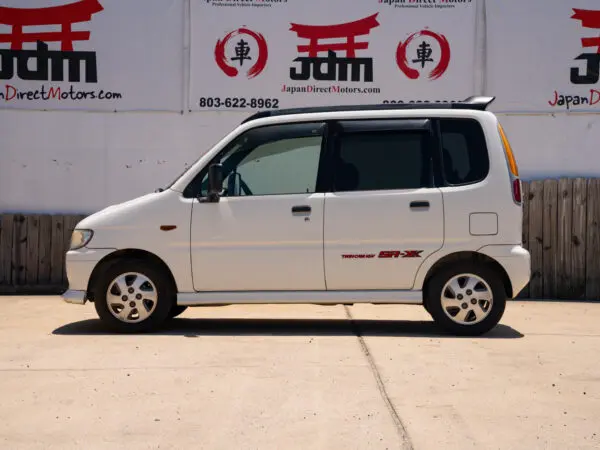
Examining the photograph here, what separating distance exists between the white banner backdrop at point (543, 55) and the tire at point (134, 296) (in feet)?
20.8

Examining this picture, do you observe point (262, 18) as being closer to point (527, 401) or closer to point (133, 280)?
point (133, 280)

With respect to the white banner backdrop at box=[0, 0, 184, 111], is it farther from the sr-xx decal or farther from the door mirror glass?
the sr-xx decal

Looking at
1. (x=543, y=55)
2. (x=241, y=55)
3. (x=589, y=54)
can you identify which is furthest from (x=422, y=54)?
(x=241, y=55)

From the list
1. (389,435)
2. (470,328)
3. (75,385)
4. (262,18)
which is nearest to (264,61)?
(262,18)

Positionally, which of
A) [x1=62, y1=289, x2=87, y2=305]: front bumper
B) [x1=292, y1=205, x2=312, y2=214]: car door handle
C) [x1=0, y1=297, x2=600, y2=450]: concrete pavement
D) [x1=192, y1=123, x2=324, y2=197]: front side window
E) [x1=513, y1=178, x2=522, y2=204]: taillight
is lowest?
[x1=0, y1=297, x2=600, y2=450]: concrete pavement

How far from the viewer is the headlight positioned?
853 centimetres

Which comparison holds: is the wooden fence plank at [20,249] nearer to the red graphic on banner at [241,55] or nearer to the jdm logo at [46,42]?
the jdm logo at [46,42]

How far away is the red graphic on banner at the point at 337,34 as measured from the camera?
1283 centimetres

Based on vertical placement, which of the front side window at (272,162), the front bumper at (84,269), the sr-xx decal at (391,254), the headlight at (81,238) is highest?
the front side window at (272,162)

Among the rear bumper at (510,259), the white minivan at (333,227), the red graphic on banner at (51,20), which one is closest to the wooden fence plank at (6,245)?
the red graphic on banner at (51,20)

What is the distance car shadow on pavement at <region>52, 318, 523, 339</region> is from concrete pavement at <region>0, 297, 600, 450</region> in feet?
0.09

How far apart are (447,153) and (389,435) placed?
409 centimetres

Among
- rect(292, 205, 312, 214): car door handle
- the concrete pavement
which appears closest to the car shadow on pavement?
the concrete pavement

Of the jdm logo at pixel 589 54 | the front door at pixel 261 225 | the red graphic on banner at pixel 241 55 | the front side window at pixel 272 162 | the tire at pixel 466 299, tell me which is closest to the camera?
the tire at pixel 466 299
